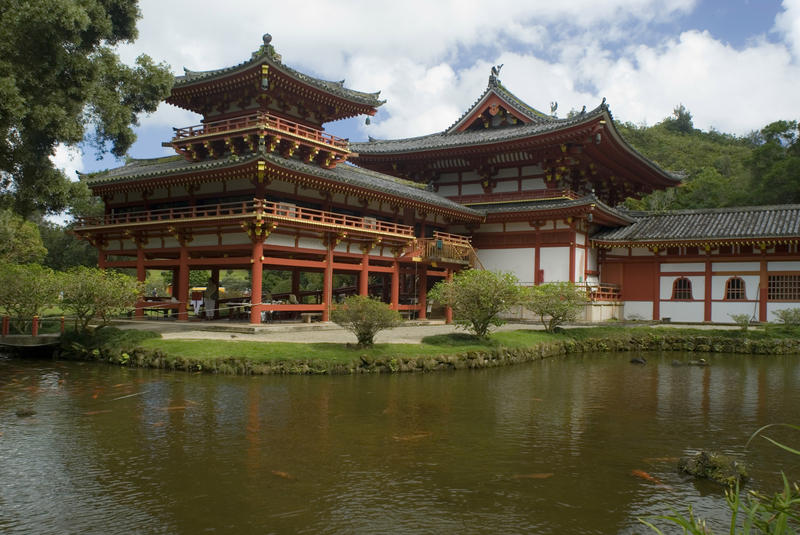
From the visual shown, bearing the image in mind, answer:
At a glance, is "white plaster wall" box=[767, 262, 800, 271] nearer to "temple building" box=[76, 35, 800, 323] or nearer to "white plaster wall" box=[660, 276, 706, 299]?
"temple building" box=[76, 35, 800, 323]

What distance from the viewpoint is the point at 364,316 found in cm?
1988

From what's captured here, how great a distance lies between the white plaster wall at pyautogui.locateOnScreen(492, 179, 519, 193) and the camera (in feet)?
124

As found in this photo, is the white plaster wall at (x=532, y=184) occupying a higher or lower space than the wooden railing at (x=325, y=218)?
higher

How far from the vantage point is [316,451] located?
1063 cm

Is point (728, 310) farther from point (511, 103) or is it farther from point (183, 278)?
point (183, 278)

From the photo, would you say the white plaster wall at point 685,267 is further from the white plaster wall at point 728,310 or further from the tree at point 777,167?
the tree at point 777,167

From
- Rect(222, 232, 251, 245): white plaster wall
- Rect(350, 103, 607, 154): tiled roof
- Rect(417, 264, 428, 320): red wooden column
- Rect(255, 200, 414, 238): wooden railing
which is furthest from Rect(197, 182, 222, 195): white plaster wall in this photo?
Rect(350, 103, 607, 154): tiled roof

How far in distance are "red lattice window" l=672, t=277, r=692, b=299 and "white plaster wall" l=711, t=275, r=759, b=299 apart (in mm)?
1245

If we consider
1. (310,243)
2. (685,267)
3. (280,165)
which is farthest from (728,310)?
(280,165)

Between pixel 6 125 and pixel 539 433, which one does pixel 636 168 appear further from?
pixel 6 125

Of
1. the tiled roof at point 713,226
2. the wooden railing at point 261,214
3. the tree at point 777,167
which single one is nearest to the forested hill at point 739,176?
the tree at point 777,167

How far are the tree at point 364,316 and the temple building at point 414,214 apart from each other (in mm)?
5627

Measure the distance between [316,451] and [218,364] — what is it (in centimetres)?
890

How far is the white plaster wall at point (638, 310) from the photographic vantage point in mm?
35938
